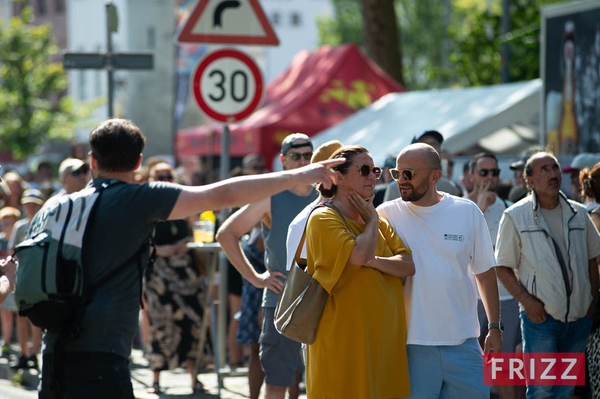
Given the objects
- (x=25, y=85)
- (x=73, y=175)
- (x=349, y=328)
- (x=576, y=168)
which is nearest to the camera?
(x=349, y=328)

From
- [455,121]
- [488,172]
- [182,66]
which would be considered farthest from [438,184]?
[182,66]

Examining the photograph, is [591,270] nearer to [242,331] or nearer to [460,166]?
[242,331]

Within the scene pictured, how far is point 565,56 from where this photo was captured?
38.8 feet

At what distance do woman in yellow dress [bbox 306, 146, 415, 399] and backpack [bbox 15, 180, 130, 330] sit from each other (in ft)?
4.12

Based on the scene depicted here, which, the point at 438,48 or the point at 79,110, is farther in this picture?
the point at 438,48

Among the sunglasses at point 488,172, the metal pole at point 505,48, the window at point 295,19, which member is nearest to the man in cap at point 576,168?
the sunglasses at point 488,172

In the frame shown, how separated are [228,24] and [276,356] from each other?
3.25m

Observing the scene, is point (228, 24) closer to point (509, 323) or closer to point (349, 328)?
point (509, 323)

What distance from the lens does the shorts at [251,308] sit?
28.0 feet

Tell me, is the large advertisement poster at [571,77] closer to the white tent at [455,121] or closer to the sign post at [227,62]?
the white tent at [455,121]

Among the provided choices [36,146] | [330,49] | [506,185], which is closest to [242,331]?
[506,185]

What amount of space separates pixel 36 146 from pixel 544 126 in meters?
27.3

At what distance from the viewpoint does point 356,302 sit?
527 cm

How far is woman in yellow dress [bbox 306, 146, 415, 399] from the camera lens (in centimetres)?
522
